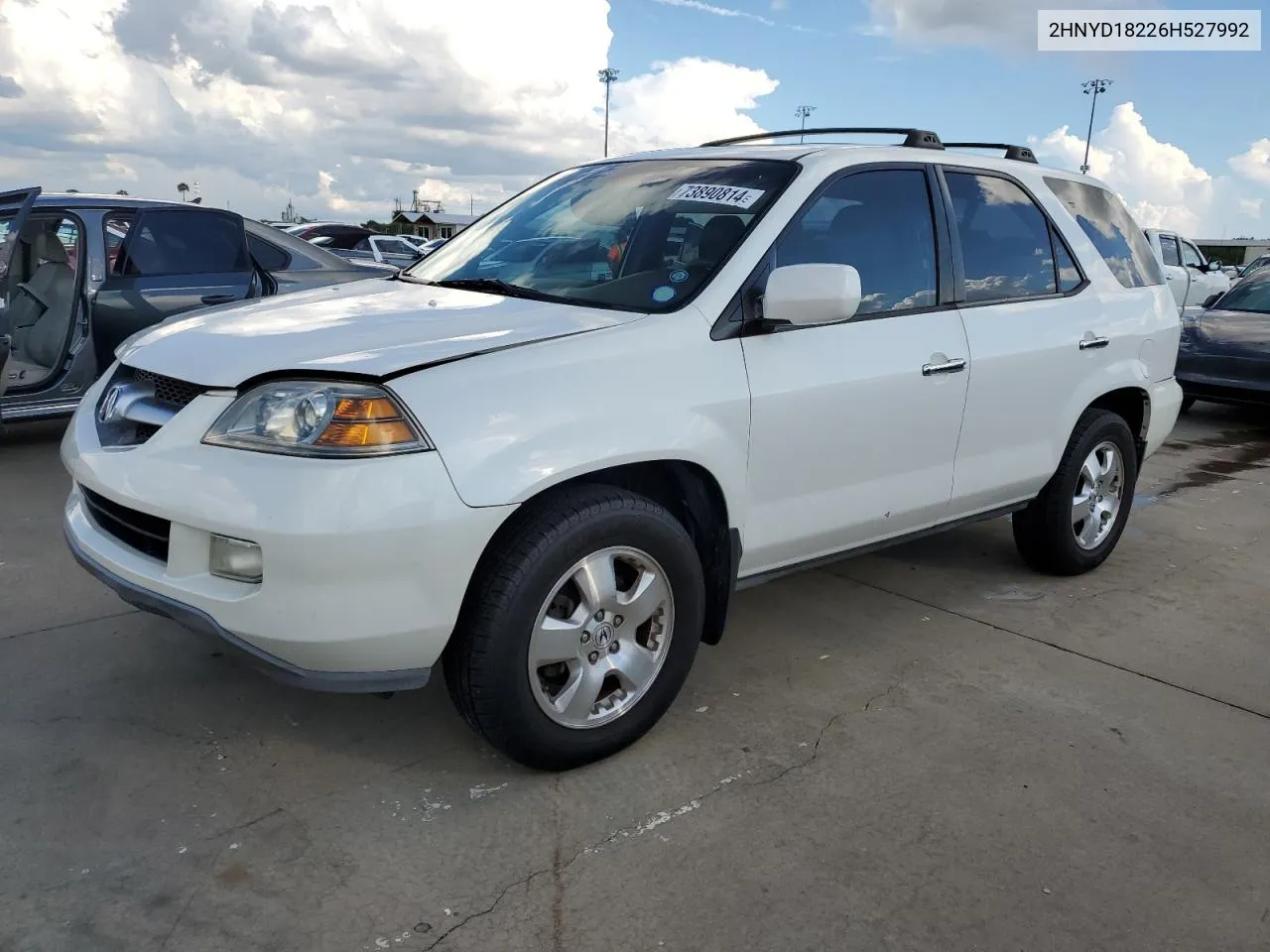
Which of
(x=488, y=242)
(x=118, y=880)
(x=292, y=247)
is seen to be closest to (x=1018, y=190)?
(x=488, y=242)

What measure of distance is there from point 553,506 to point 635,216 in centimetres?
129

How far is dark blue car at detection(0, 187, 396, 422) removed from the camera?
6.11m

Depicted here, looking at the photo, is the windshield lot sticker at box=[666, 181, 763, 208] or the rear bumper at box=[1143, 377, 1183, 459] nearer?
the windshield lot sticker at box=[666, 181, 763, 208]

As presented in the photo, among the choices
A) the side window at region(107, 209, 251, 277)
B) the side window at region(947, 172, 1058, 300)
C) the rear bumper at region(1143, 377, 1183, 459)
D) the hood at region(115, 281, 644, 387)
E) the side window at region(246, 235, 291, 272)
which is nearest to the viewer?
the hood at region(115, 281, 644, 387)

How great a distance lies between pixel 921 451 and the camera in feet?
11.8

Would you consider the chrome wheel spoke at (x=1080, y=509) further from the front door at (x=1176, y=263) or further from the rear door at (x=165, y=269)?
the front door at (x=1176, y=263)

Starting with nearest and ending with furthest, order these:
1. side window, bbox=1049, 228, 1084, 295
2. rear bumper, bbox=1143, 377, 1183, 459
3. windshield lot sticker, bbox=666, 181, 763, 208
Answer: windshield lot sticker, bbox=666, 181, 763, 208, side window, bbox=1049, 228, 1084, 295, rear bumper, bbox=1143, 377, 1183, 459

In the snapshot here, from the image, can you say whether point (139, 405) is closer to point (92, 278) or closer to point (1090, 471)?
point (1090, 471)

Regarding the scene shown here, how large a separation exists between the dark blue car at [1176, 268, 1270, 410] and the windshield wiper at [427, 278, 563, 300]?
7.86 meters

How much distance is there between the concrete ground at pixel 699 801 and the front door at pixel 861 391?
1.91ft

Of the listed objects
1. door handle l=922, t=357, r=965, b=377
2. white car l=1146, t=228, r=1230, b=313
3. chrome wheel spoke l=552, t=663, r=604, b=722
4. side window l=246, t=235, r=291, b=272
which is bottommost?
chrome wheel spoke l=552, t=663, r=604, b=722

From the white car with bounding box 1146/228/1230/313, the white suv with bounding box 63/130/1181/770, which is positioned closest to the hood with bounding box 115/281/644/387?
the white suv with bounding box 63/130/1181/770

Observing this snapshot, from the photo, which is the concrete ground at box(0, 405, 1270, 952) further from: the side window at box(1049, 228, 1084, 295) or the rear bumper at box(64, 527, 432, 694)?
the side window at box(1049, 228, 1084, 295)

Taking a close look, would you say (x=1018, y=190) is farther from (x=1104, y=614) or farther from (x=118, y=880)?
(x=118, y=880)
